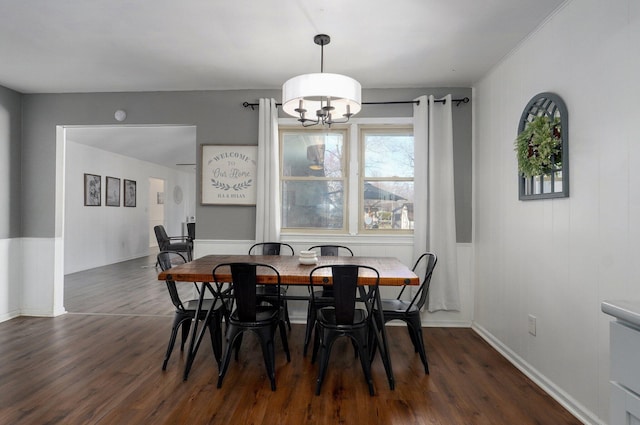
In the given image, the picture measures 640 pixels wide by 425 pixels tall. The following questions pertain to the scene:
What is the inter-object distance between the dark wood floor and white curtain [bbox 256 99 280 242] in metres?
1.15

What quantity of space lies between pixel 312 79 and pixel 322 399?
2025 mm

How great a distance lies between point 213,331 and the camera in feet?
9.12

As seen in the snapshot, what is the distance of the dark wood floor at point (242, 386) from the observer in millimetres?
2146

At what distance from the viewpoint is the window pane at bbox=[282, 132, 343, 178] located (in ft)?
13.5

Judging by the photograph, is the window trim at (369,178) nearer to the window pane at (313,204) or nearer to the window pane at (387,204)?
the window pane at (387,204)

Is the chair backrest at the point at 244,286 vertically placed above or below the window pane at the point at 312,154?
below

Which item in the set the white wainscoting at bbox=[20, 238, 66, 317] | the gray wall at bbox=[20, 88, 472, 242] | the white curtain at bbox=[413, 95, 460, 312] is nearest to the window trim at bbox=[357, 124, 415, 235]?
the gray wall at bbox=[20, 88, 472, 242]

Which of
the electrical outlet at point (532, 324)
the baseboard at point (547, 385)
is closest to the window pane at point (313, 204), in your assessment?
the baseboard at point (547, 385)

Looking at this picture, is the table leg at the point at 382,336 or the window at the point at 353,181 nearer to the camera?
the table leg at the point at 382,336

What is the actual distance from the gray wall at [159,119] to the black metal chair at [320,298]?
92cm

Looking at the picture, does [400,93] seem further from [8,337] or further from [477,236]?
[8,337]

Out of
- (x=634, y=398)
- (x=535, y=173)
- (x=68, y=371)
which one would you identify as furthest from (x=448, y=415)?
(x=68, y=371)

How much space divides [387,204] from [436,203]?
54 cm

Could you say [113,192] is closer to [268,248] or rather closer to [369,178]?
[268,248]
